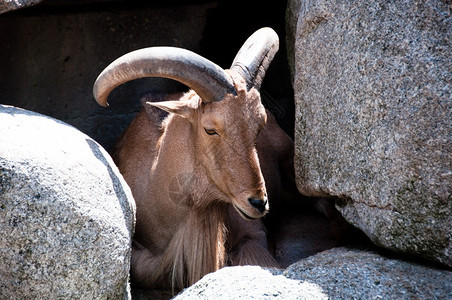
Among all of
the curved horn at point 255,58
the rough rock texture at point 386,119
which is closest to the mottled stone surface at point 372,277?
the rough rock texture at point 386,119

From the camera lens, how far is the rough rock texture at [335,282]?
302cm

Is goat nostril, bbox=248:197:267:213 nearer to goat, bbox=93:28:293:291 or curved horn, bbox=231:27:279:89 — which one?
goat, bbox=93:28:293:291

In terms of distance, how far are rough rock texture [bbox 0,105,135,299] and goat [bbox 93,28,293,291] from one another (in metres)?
0.69

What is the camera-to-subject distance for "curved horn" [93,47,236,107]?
12.0ft

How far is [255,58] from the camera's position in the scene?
4.18 meters

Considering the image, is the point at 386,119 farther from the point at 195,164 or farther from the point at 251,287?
the point at 195,164

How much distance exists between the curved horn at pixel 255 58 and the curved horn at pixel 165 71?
0.87 feet

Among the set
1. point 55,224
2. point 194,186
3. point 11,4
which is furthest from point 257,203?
point 11,4

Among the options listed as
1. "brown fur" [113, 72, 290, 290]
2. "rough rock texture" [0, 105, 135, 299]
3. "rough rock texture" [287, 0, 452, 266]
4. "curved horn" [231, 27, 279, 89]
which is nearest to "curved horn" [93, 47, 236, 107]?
"brown fur" [113, 72, 290, 290]

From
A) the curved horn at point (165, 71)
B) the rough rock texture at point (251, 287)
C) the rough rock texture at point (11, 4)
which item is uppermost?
the rough rock texture at point (11, 4)

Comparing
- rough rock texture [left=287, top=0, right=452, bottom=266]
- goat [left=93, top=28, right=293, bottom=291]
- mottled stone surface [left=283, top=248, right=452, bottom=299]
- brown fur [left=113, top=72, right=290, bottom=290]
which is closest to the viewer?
mottled stone surface [left=283, top=248, right=452, bottom=299]

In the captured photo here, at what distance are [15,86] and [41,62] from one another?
0.30 m

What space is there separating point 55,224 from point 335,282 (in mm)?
1454

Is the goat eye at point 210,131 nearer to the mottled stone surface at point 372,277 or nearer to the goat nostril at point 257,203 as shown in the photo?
the goat nostril at point 257,203
